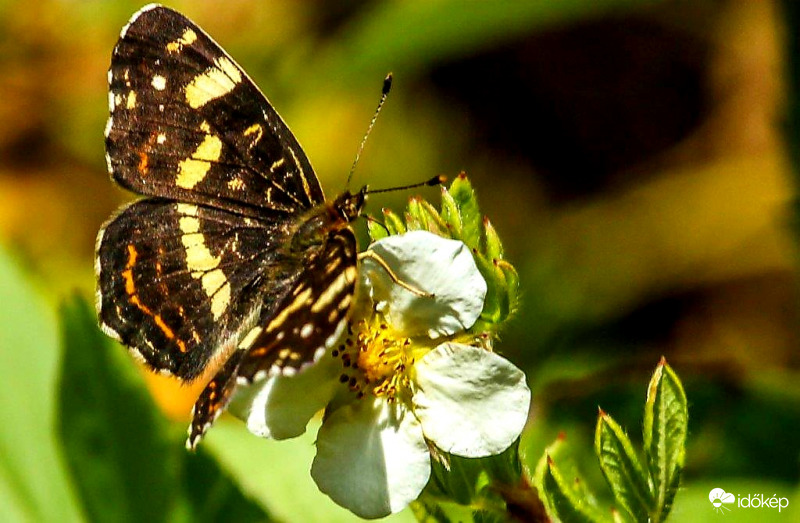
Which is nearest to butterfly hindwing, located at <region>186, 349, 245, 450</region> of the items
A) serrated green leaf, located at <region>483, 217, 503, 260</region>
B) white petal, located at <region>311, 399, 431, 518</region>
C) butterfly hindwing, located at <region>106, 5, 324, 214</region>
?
white petal, located at <region>311, 399, 431, 518</region>

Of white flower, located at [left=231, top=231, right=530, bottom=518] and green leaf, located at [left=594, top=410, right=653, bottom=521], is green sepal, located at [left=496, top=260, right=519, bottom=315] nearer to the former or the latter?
white flower, located at [left=231, top=231, right=530, bottom=518]

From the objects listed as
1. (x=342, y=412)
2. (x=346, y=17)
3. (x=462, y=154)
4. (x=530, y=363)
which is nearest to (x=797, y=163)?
(x=530, y=363)

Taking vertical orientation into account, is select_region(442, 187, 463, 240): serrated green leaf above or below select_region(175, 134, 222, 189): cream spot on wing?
below

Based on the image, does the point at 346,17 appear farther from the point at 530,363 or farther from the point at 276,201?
the point at 276,201

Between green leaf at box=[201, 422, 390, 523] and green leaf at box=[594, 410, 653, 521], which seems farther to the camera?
green leaf at box=[201, 422, 390, 523]

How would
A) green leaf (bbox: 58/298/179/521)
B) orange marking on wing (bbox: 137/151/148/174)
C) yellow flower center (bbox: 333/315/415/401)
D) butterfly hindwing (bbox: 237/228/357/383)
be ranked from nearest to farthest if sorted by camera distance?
butterfly hindwing (bbox: 237/228/357/383) < yellow flower center (bbox: 333/315/415/401) < orange marking on wing (bbox: 137/151/148/174) < green leaf (bbox: 58/298/179/521)

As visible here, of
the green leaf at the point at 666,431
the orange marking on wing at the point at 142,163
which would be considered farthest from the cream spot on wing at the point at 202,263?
the green leaf at the point at 666,431

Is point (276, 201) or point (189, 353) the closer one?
point (189, 353)

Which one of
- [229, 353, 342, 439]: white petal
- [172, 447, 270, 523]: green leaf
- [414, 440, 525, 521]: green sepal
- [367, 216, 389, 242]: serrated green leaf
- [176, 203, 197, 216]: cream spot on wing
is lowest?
[172, 447, 270, 523]: green leaf
